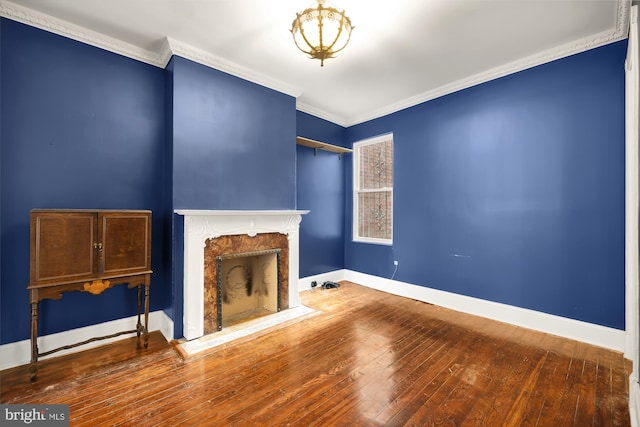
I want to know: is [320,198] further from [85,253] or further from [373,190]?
[85,253]

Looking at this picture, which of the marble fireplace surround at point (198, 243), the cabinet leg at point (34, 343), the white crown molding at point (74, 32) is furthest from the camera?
the marble fireplace surround at point (198, 243)

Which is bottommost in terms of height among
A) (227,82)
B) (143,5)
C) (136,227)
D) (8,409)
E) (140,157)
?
(8,409)

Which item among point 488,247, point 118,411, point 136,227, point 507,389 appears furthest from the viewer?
point 488,247

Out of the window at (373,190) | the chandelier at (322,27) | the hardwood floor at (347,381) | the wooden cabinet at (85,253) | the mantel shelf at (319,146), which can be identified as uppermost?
the chandelier at (322,27)

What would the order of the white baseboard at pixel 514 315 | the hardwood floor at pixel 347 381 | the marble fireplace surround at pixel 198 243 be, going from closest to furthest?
the hardwood floor at pixel 347 381, the white baseboard at pixel 514 315, the marble fireplace surround at pixel 198 243

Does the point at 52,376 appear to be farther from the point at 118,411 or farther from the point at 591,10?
the point at 591,10

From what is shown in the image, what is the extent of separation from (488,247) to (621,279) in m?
1.12

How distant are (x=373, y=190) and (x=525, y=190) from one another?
2186 millimetres

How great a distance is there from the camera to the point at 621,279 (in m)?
2.58

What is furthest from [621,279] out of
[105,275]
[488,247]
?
[105,275]

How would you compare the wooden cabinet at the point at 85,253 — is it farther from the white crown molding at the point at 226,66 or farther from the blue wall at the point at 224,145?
the white crown molding at the point at 226,66

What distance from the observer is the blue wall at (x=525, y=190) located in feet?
8.77

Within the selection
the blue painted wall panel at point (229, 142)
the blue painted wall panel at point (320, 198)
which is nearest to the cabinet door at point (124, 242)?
the blue painted wall panel at point (229, 142)

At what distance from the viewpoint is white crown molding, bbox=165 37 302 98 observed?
9.21 ft
